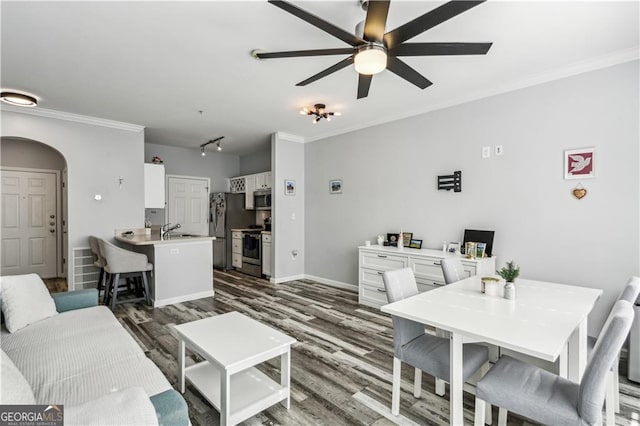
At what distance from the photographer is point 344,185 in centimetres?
530

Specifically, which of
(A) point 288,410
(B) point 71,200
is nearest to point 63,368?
(A) point 288,410

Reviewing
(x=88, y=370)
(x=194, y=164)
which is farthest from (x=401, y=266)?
(x=194, y=164)

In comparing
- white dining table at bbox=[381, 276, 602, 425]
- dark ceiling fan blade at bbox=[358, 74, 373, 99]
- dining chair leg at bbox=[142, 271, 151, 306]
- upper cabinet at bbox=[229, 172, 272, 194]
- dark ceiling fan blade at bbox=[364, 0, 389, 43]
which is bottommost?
dining chair leg at bbox=[142, 271, 151, 306]

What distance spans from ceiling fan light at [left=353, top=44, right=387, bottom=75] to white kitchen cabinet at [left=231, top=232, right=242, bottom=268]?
5.26m

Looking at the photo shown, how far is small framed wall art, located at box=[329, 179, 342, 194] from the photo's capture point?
537 centimetres

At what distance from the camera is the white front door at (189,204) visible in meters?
6.82

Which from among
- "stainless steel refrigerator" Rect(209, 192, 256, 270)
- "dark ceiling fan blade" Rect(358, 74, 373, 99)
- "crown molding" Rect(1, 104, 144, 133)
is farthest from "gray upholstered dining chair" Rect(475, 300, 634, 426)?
"stainless steel refrigerator" Rect(209, 192, 256, 270)

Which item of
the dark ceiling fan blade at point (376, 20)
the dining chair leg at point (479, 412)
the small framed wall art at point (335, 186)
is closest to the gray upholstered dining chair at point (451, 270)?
the dining chair leg at point (479, 412)

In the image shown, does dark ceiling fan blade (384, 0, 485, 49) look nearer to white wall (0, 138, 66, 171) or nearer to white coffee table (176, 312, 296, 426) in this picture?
white coffee table (176, 312, 296, 426)

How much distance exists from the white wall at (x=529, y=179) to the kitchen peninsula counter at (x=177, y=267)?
242 centimetres

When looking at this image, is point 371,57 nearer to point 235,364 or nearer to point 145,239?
point 235,364

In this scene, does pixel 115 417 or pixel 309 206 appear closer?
pixel 115 417

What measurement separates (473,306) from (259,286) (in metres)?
4.07

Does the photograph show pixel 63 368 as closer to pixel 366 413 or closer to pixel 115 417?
pixel 115 417
